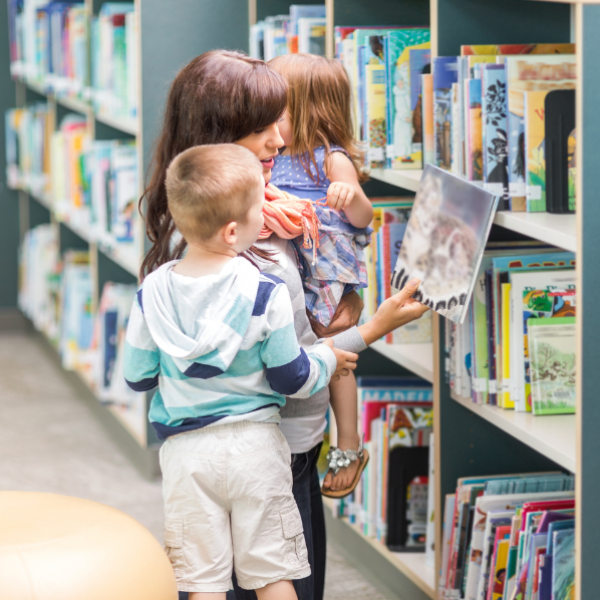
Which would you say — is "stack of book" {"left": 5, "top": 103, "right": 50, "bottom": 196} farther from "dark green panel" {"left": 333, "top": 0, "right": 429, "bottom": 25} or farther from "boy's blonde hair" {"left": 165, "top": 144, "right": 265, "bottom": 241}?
"boy's blonde hair" {"left": 165, "top": 144, "right": 265, "bottom": 241}

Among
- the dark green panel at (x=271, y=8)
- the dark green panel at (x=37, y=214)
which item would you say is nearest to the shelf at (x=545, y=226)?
the dark green panel at (x=271, y=8)

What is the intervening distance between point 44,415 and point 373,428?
193 centimetres

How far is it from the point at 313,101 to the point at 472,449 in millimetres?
797

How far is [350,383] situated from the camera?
1.80 metres

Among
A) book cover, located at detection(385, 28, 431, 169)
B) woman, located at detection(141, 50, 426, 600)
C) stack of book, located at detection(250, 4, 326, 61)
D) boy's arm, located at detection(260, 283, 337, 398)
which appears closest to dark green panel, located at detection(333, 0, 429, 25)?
stack of book, located at detection(250, 4, 326, 61)

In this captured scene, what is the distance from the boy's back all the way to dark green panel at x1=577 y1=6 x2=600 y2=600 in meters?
0.39

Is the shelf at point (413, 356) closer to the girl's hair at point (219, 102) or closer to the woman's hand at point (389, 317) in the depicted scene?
the woman's hand at point (389, 317)

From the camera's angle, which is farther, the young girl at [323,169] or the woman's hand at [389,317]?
the young girl at [323,169]

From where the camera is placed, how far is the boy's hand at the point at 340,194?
1603mm

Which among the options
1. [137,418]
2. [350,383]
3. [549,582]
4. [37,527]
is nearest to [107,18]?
[137,418]

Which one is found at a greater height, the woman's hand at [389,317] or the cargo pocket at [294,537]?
the woman's hand at [389,317]

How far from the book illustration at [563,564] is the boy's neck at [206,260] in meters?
0.71

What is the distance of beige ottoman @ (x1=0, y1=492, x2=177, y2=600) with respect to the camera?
132 cm

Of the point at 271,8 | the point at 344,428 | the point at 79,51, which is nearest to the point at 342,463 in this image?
the point at 344,428
